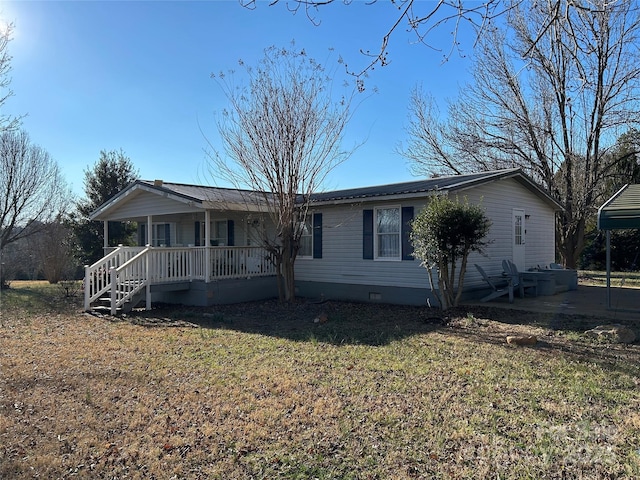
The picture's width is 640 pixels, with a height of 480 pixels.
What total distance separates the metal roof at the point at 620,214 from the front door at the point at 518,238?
3.50 metres

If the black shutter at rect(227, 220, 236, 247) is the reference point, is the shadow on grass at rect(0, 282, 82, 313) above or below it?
below

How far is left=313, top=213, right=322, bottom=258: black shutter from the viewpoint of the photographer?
13.6 metres

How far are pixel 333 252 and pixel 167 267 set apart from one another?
15.2 ft

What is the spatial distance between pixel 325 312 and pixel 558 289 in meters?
7.55

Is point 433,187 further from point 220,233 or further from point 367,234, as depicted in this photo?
point 220,233

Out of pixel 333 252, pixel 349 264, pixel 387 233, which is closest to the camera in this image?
pixel 387 233

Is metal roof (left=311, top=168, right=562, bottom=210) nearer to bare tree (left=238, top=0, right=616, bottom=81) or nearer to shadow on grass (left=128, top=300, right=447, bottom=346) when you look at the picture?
shadow on grass (left=128, top=300, right=447, bottom=346)

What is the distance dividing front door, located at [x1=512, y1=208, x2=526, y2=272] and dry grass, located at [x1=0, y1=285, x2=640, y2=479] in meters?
5.41

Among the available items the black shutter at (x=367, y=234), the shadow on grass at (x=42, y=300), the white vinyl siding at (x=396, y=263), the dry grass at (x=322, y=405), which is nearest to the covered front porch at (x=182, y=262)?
the shadow on grass at (x=42, y=300)

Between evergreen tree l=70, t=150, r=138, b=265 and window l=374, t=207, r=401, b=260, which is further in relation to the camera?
evergreen tree l=70, t=150, r=138, b=265

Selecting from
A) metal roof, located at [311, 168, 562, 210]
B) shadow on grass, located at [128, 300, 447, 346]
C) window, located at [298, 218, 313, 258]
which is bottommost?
shadow on grass, located at [128, 300, 447, 346]

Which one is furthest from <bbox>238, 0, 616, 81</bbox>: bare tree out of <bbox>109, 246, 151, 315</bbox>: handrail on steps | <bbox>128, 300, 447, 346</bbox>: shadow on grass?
<bbox>109, 246, 151, 315</bbox>: handrail on steps

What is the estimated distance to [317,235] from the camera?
1370 centimetres

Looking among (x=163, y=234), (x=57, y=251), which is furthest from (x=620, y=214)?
(x=57, y=251)
